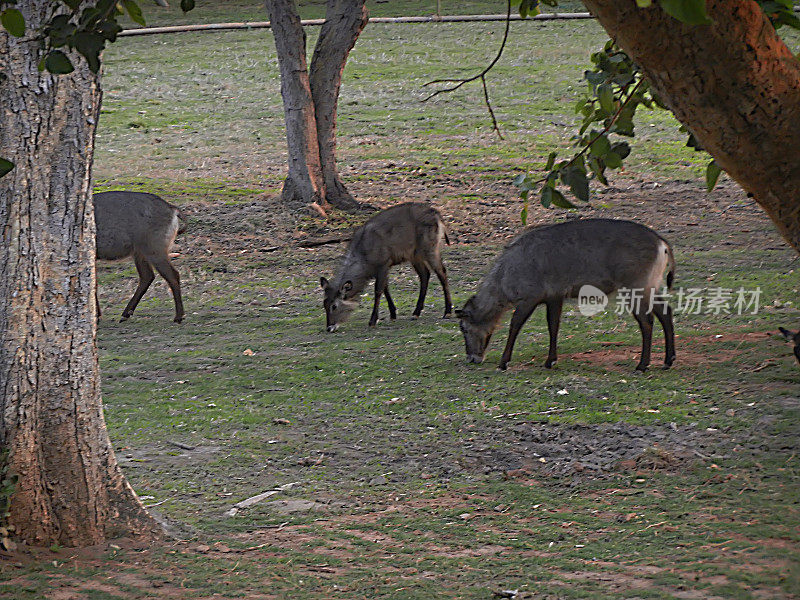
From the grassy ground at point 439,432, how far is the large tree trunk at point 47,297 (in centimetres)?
30

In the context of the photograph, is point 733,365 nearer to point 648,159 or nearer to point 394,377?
point 394,377

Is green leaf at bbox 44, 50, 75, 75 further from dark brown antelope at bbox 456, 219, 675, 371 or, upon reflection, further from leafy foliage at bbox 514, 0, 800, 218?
dark brown antelope at bbox 456, 219, 675, 371

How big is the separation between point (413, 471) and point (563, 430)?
3.40 feet

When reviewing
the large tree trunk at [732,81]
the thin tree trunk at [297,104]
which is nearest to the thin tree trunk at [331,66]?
the thin tree trunk at [297,104]

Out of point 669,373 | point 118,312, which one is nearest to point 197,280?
point 118,312

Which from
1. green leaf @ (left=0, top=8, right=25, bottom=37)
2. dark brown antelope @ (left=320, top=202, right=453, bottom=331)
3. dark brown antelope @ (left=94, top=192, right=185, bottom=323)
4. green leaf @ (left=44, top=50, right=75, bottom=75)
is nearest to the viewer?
green leaf @ (left=0, top=8, right=25, bottom=37)

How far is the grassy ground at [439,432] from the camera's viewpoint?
435cm

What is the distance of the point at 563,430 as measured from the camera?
243 inches

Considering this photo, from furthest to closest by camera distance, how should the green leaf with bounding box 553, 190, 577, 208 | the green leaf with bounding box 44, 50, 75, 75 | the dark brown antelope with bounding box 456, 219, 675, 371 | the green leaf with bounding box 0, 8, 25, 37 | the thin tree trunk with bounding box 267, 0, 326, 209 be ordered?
the thin tree trunk with bounding box 267, 0, 326, 209
the dark brown antelope with bounding box 456, 219, 675, 371
the green leaf with bounding box 553, 190, 577, 208
the green leaf with bounding box 44, 50, 75, 75
the green leaf with bounding box 0, 8, 25, 37

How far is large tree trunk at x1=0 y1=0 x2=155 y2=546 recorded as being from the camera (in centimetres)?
438

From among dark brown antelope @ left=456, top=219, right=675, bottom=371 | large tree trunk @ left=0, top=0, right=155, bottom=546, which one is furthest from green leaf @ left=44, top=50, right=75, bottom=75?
dark brown antelope @ left=456, top=219, right=675, bottom=371

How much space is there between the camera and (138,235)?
9.92 metres

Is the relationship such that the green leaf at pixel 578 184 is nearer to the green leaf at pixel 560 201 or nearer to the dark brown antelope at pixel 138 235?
the green leaf at pixel 560 201

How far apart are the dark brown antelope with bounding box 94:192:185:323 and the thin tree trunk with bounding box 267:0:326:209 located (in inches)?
138
